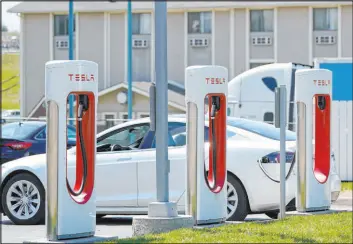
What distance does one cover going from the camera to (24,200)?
48.7ft

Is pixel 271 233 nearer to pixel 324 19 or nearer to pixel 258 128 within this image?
pixel 258 128

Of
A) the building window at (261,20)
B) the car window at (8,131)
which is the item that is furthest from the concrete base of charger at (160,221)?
the building window at (261,20)

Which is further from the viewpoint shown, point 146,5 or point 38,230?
point 146,5

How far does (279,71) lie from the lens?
26.4 m

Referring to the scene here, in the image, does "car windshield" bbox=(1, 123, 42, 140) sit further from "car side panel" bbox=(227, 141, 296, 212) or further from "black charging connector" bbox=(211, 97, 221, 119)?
"black charging connector" bbox=(211, 97, 221, 119)

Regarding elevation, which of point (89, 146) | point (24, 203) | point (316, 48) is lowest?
point (24, 203)

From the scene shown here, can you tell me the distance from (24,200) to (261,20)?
40.2 metres

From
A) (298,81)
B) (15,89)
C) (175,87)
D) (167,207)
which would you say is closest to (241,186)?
(298,81)

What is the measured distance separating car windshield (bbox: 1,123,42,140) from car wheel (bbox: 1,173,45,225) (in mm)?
4162

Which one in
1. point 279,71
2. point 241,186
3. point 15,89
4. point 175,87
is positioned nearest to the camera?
point 241,186

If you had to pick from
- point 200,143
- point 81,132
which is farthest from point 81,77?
point 200,143

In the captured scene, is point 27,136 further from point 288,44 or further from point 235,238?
point 288,44

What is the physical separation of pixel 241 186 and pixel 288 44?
4017 centimetres

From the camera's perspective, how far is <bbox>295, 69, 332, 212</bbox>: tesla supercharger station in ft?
46.5
